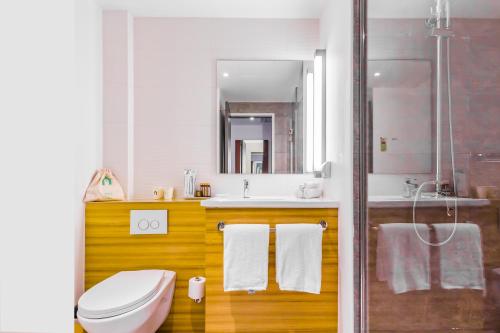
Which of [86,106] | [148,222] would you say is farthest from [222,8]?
[148,222]

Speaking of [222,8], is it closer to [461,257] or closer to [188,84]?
[188,84]

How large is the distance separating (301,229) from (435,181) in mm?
590

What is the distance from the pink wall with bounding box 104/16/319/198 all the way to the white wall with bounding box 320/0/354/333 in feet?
1.34

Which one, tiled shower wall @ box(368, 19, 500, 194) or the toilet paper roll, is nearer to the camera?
tiled shower wall @ box(368, 19, 500, 194)

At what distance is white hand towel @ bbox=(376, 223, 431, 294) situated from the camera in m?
1.02

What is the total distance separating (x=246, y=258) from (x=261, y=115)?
967 millimetres

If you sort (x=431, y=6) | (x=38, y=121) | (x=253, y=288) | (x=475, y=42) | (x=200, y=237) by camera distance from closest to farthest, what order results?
(x=38, y=121), (x=475, y=42), (x=431, y=6), (x=253, y=288), (x=200, y=237)

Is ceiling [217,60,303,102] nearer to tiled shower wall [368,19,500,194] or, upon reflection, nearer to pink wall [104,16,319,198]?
pink wall [104,16,319,198]

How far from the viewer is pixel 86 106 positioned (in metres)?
1.67

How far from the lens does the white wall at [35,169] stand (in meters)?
0.10

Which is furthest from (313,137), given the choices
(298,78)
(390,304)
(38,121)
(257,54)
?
(38,121)

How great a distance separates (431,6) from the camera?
A: 3.20ft

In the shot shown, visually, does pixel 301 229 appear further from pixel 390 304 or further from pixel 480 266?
pixel 480 266

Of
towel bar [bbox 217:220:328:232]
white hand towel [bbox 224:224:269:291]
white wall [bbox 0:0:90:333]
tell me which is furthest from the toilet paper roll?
white wall [bbox 0:0:90:333]
